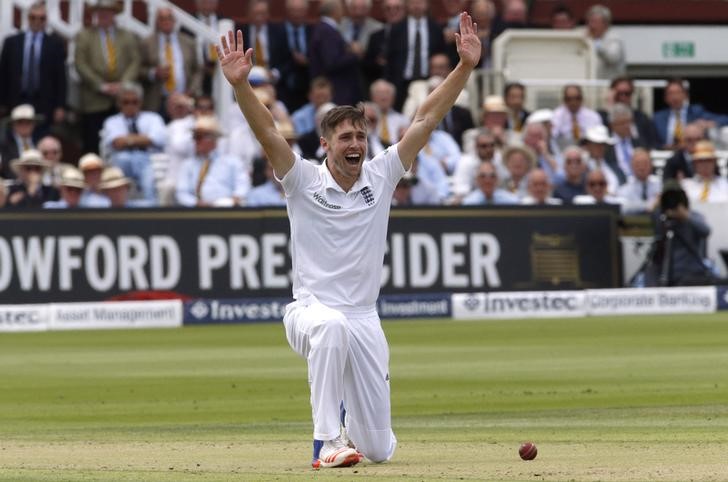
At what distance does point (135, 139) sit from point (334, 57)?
2.54 metres

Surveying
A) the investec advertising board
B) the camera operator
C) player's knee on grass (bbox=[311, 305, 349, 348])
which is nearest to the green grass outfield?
player's knee on grass (bbox=[311, 305, 349, 348])

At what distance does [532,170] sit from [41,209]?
4994 millimetres

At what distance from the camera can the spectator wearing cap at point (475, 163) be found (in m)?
18.8

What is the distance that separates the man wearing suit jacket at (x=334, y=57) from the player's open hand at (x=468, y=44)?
12361 millimetres

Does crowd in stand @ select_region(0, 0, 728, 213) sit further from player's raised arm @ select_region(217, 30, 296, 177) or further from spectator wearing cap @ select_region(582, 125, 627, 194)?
player's raised arm @ select_region(217, 30, 296, 177)

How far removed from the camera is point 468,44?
7.76m

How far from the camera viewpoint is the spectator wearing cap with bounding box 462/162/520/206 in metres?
18.7

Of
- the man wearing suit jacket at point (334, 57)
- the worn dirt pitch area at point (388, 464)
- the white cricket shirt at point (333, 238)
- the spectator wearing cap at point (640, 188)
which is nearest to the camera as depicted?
the worn dirt pitch area at point (388, 464)

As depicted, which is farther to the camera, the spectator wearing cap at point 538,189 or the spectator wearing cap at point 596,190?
the spectator wearing cap at point 596,190

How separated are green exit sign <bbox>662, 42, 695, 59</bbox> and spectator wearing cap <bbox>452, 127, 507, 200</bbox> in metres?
7.69

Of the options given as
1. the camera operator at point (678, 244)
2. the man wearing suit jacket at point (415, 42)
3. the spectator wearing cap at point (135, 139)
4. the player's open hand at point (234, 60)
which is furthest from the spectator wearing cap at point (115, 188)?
the player's open hand at point (234, 60)

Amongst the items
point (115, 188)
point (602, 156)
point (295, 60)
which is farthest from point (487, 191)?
point (115, 188)

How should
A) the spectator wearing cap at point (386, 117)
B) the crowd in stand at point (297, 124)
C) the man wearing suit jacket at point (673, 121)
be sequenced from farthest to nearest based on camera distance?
the man wearing suit jacket at point (673, 121)
the spectator wearing cap at point (386, 117)
the crowd in stand at point (297, 124)

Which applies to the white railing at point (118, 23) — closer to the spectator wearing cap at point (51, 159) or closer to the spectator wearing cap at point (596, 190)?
the spectator wearing cap at point (51, 159)
